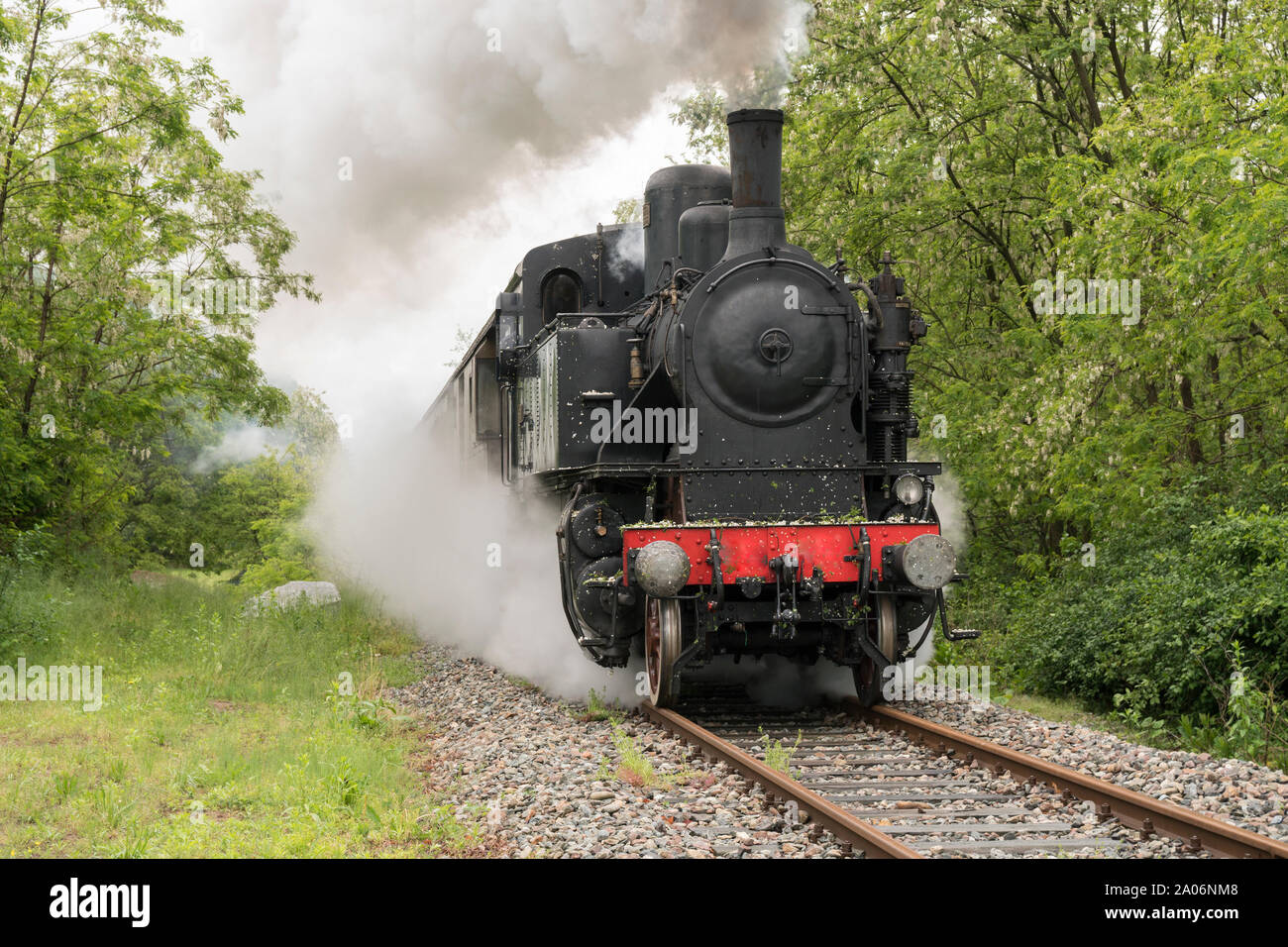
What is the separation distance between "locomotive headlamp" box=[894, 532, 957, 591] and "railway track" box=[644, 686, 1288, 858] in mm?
860

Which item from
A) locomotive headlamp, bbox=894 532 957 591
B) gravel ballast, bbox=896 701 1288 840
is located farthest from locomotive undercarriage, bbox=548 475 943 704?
gravel ballast, bbox=896 701 1288 840

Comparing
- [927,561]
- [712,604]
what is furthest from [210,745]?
[927,561]

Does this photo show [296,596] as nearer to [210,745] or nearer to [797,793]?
[210,745]

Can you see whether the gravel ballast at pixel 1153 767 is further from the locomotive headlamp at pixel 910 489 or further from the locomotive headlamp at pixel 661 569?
the locomotive headlamp at pixel 661 569

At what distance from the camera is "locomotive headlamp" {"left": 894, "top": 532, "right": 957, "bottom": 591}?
287 inches

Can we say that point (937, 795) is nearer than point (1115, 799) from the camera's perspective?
No

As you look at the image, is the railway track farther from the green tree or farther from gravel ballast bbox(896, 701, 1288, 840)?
the green tree

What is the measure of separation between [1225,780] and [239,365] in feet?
50.9

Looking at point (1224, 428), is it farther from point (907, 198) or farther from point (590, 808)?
point (590, 808)

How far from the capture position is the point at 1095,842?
483 centimetres

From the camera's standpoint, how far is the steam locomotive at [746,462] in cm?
752

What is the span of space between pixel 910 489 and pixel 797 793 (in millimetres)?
A: 3272

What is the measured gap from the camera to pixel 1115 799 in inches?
206
